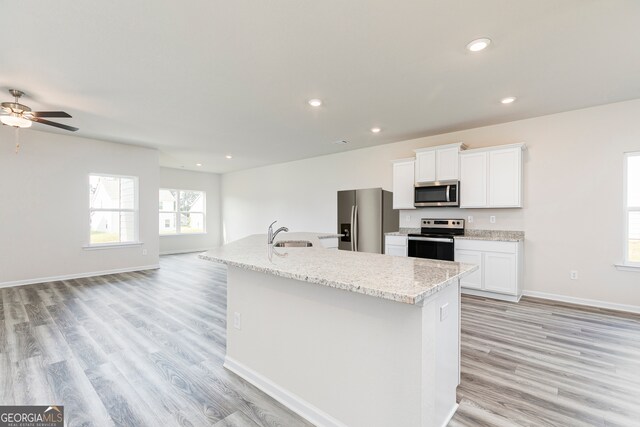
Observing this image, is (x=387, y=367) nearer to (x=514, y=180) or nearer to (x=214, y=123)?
(x=514, y=180)

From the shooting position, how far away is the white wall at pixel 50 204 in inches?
186

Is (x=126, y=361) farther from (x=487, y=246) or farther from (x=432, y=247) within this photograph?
(x=487, y=246)

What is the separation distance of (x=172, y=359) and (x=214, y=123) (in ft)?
11.2

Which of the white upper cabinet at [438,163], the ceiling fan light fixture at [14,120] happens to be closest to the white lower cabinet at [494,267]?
the white upper cabinet at [438,163]

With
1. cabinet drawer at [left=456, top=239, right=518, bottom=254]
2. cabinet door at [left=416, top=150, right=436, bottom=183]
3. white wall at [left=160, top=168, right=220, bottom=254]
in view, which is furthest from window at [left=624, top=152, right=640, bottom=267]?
white wall at [left=160, top=168, right=220, bottom=254]

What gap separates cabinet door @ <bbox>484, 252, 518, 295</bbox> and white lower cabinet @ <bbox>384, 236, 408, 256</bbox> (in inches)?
46.7

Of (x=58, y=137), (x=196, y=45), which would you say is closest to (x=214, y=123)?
(x=196, y=45)

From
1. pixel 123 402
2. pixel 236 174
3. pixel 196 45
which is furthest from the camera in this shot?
pixel 236 174

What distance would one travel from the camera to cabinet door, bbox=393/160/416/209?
4973 mm

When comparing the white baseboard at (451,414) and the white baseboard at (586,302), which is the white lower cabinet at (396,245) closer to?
the white baseboard at (586,302)

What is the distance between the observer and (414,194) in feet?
16.0

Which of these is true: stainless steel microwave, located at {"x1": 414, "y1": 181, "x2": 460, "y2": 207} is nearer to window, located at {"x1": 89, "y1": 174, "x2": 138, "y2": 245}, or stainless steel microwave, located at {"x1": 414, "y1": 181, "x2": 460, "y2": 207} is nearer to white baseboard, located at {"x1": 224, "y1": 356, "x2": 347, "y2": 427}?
white baseboard, located at {"x1": 224, "y1": 356, "x2": 347, "y2": 427}

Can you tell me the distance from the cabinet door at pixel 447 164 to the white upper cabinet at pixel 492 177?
9cm

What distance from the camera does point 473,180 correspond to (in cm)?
437
